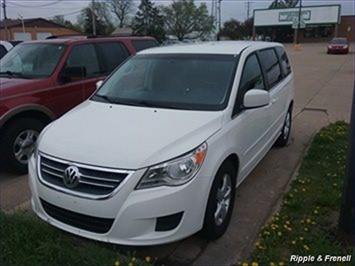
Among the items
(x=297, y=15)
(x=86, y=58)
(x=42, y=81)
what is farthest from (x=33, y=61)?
(x=297, y=15)

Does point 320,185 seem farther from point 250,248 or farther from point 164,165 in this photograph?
point 164,165

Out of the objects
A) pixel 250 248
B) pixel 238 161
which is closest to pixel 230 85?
pixel 238 161

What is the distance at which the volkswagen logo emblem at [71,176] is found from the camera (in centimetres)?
265

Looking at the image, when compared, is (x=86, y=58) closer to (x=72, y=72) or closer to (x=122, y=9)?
(x=72, y=72)

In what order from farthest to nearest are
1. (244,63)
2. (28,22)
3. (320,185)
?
(28,22)
(320,185)
(244,63)

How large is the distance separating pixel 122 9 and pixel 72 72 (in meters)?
83.8

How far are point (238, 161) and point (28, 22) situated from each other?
5982 centimetres

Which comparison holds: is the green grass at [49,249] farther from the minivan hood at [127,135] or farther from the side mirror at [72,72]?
the side mirror at [72,72]

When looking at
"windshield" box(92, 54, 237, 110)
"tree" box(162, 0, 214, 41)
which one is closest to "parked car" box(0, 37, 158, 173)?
"windshield" box(92, 54, 237, 110)

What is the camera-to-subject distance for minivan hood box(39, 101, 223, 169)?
265 centimetres

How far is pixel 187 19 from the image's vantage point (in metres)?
83.6

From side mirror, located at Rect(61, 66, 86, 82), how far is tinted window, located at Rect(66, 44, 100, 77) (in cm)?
24

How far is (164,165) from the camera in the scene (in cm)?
261

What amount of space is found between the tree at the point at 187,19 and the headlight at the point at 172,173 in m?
82.3
